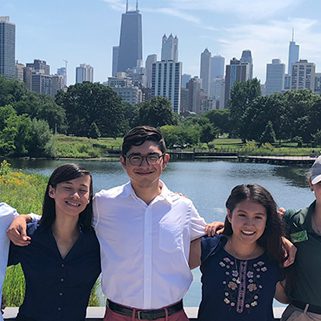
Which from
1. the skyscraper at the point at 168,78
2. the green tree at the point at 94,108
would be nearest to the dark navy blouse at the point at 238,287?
the green tree at the point at 94,108

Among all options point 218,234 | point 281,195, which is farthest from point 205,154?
point 218,234

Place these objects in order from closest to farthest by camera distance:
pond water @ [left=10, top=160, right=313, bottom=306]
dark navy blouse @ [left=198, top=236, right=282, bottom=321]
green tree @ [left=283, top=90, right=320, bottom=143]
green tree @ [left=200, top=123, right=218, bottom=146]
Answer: dark navy blouse @ [left=198, top=236, right=282, bottom=321] < pond water @ [left=10, top=160, right=313, bottom=306] < green tree @ [left=283, top=90, right=320, bottom=143] < green tree @ [left=200, top=123, right=218, bottom=146]

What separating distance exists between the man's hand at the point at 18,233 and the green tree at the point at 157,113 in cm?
6611

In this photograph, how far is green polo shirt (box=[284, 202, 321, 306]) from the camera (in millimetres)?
2755

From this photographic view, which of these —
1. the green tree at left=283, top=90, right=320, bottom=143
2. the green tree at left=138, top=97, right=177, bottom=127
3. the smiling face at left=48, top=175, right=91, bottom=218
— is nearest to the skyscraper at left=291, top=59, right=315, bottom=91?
the green tree at left=283, top=90, right=320, bottom=143

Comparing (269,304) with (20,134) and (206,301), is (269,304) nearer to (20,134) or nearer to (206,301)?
(206,301)

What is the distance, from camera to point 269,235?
110 inches

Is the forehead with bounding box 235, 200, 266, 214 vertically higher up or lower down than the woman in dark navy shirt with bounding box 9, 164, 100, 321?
higher up

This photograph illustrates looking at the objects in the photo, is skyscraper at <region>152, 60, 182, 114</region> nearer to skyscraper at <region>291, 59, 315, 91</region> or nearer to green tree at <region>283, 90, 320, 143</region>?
skyscraper at <region>291, 59, 315, 91</region>

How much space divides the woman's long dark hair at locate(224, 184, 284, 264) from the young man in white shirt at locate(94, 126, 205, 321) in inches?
13.0

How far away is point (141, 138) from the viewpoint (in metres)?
2.86

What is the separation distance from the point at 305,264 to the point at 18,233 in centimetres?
161

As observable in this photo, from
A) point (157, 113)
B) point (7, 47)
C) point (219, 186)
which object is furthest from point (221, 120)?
point (7, 47)

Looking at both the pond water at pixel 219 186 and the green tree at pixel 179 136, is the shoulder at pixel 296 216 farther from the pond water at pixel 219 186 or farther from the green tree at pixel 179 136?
the green tree at pixel 179 136
